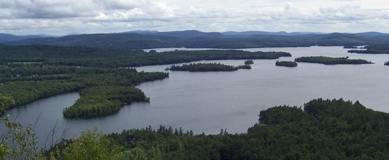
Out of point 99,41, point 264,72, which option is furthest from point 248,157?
point 99,41

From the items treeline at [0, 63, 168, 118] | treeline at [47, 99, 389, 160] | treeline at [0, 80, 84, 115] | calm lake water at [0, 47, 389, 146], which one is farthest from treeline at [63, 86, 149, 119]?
treeline at [47, 99, 389, 160]

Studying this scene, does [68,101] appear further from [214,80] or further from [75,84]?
[214,80]

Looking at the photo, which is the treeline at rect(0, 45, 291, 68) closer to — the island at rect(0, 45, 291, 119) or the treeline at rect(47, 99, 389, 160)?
the island at rect(0, 45, 291, 119)

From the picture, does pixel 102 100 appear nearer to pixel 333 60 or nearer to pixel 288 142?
pixel 288 142

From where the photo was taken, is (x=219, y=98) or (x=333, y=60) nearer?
(x=219, y=98)

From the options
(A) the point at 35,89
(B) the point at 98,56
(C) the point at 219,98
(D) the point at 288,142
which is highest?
(D) the point at 288,142

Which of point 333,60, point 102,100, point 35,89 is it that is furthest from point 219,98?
point 333,60

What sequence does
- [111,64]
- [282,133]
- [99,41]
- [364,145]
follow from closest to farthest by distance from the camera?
[364,145], [282,133], [111,64], [99,41]
